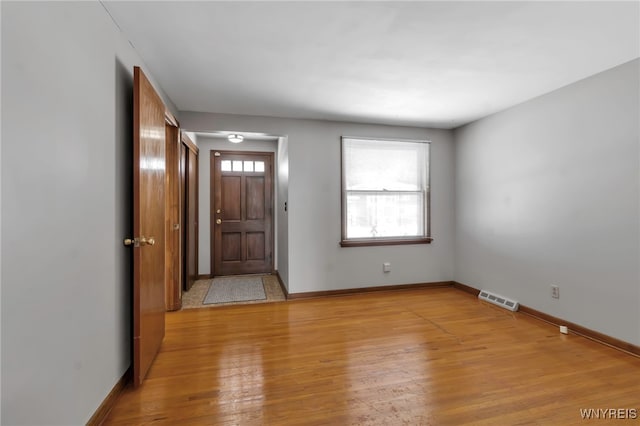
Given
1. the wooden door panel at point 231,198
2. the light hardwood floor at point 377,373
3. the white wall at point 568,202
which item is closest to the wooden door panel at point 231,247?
the wooden door panel at point 231,198

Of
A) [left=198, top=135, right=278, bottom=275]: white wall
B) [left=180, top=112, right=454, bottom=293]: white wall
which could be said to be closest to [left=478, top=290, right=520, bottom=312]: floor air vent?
[left=180, top=112, right=454, bottom=293]: white wall

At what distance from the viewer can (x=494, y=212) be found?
3.70 m

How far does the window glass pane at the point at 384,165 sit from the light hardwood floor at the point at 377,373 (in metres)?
1.78

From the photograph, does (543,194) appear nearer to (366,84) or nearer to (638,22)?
(638,22)

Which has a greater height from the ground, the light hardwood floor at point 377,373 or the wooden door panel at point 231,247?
the wooden door panel at point 231,247

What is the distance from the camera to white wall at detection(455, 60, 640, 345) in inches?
94.9

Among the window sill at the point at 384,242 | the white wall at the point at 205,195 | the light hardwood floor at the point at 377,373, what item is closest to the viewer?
the light hardwood floor at the point at 377,373

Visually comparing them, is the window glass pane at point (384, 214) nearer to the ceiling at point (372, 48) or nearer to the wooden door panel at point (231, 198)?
the ceiling at point (372, 48)

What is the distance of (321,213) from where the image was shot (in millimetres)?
3916

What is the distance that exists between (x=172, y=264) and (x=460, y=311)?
3.33m

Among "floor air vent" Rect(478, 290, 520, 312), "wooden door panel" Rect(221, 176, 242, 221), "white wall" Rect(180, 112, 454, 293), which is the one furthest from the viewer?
"wooden door panel" Rect(221, 176, 242, 221)

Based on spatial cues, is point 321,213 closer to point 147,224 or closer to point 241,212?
point 241,212

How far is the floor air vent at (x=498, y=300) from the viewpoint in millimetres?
3368

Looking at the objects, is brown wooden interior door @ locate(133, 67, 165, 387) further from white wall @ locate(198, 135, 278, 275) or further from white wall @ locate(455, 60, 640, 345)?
white wall @ locate(455, 60, 640, 345)
